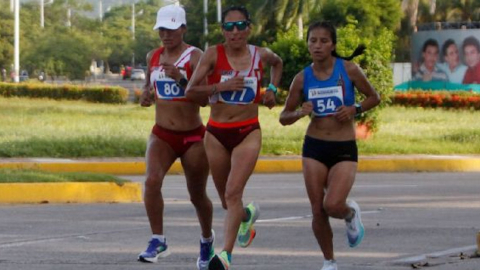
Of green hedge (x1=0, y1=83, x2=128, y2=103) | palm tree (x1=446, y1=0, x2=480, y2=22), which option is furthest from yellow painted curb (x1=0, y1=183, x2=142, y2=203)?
palm tree (x1=446, y1=0, x2=480, y2=22)

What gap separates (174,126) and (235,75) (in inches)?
29.9

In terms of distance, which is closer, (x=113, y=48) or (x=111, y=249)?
(x=111, y=249)

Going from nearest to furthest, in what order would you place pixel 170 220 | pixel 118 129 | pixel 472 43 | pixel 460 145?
pixel 170 220
pixel 460 145
pixel 118 129
pixel 472 43

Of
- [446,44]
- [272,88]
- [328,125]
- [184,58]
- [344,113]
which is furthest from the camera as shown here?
[446,44]

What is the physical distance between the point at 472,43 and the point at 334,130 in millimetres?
55797

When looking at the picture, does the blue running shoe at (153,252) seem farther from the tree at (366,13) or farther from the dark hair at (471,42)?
the dark hair at (471,42)

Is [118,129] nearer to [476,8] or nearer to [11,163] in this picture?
[11,163]

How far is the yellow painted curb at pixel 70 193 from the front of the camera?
1484cm

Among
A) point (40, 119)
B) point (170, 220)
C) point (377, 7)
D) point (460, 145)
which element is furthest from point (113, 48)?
point (170, 220)

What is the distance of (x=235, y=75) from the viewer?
845 centimetres

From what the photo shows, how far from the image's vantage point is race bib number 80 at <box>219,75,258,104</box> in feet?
27.6

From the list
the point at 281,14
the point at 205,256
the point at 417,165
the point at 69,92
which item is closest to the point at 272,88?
the point at 205,256

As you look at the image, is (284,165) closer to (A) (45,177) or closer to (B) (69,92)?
(A) (45,177)

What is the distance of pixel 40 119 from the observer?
35.5 metres
